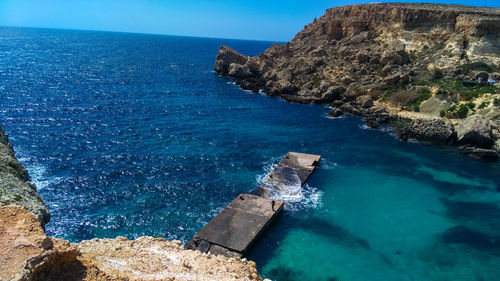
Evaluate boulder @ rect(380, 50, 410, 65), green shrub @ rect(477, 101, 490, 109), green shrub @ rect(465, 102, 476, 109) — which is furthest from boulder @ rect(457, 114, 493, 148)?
boulder @ rect(380, 50, 410, 65)

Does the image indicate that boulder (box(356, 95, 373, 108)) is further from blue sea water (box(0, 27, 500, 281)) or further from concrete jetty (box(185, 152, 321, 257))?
concrete jetty (box(185, 152, 321, 257))

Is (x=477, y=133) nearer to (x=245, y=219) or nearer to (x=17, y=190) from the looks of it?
(x=245, y=219)

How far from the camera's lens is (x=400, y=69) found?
74.8 metres

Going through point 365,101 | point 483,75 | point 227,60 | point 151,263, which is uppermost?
point 483,75

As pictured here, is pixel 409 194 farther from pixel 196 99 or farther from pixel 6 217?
pixel 196 99

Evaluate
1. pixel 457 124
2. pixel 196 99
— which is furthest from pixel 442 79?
pixel 196 99

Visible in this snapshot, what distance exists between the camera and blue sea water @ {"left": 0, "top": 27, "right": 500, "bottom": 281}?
86.9 feet

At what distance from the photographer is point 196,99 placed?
7125 cm

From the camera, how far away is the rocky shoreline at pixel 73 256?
471 inches

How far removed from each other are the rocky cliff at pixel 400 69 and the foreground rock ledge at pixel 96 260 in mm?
43771

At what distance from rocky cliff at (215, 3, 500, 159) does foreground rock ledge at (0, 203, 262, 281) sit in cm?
4377

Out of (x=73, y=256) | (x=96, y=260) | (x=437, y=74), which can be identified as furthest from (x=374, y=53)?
(x=73, y=256)

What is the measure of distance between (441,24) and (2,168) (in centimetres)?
8990

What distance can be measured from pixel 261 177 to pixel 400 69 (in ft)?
177
